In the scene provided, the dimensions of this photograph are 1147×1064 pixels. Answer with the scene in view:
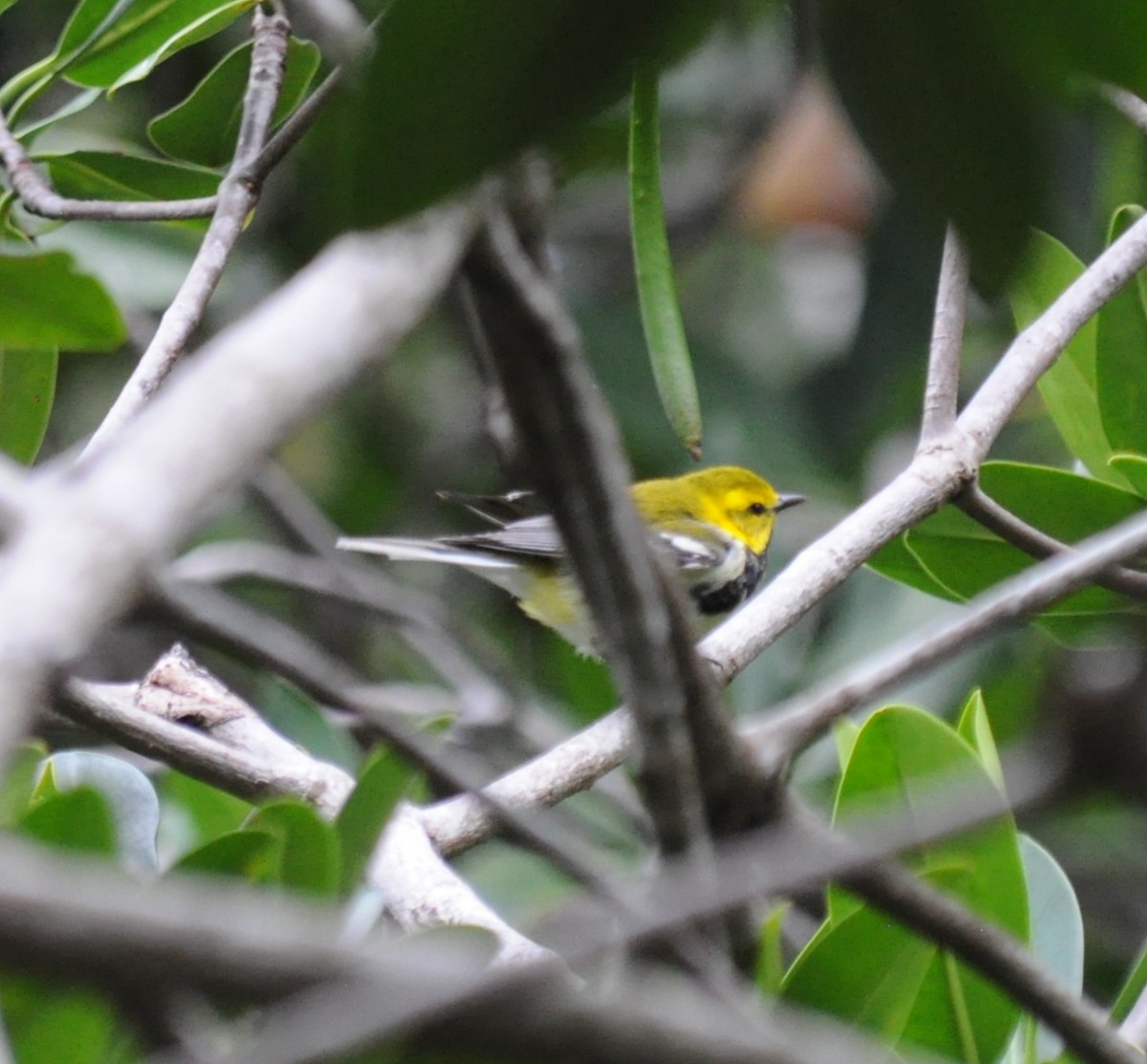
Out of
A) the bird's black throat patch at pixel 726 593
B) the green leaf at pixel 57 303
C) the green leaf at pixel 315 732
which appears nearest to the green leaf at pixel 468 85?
the green leaf at pixel 57 303

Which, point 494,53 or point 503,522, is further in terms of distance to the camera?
point 503,522

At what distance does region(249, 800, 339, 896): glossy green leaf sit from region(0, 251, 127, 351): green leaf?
0.50 meters

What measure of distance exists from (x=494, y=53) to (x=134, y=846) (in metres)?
1.18

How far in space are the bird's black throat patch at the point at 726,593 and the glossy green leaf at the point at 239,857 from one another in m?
2.65

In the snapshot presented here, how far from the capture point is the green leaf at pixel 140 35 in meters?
1.73

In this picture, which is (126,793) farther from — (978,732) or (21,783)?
(978,732)

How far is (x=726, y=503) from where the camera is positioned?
4.03m

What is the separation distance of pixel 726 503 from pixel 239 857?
9.78ft

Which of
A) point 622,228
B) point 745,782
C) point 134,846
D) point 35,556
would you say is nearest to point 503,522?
point 622,228

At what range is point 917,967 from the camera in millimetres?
1228

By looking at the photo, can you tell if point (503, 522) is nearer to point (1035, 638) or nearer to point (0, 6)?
point (1035, 638)

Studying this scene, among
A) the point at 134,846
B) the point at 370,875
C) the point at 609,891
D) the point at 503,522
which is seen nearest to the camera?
the point at 609,891

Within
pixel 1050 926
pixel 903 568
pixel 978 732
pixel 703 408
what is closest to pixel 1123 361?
pixel 903 568

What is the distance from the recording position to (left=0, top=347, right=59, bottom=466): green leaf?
1.72m
